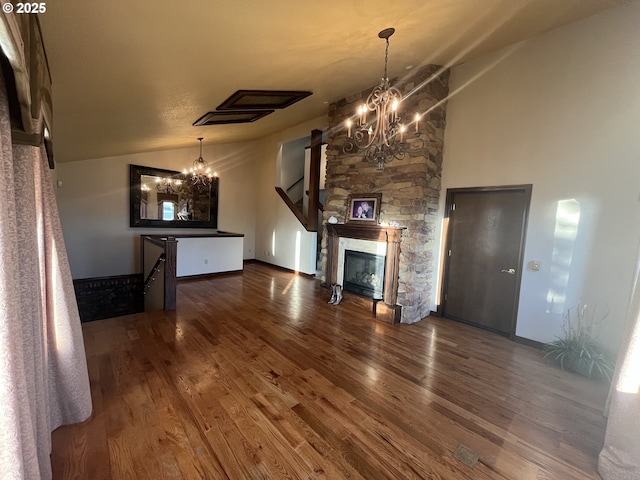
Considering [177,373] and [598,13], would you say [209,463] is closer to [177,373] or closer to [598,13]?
[177,373]

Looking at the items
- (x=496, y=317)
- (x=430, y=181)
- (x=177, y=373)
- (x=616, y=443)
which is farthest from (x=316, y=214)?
(x=616, y=443)

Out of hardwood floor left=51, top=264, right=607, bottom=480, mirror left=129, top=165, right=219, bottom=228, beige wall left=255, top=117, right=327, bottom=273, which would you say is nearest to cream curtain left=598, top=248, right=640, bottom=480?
hardwood floor left=51, top=264, right=607, bottom=480

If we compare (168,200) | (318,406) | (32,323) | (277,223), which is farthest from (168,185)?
(318,406)

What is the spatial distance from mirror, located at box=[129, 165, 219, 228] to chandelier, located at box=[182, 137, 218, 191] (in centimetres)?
8

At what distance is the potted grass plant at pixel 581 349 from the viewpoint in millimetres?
2721

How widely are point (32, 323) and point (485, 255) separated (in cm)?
450

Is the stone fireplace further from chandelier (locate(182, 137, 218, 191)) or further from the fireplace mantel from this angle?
chandelier (locate(182, 137, 218, 191))

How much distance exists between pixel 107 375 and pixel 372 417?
7.66ft

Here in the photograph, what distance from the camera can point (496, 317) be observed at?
3670 mm

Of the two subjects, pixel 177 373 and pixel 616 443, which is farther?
pixel 177 373

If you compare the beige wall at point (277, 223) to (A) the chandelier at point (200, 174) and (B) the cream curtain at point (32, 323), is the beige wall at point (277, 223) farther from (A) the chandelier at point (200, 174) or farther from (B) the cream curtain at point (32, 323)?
(B) the cream curtain at point (32, 323)

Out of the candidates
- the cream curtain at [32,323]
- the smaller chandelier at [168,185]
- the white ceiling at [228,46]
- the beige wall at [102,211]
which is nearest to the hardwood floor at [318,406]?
the cream curtain at [32,323]

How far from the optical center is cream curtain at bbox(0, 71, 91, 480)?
3.05 feet

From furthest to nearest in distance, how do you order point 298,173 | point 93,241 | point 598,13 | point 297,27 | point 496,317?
point 298,173 < point 93,241 < point 496,317 < point 598,13 < point 297,27
